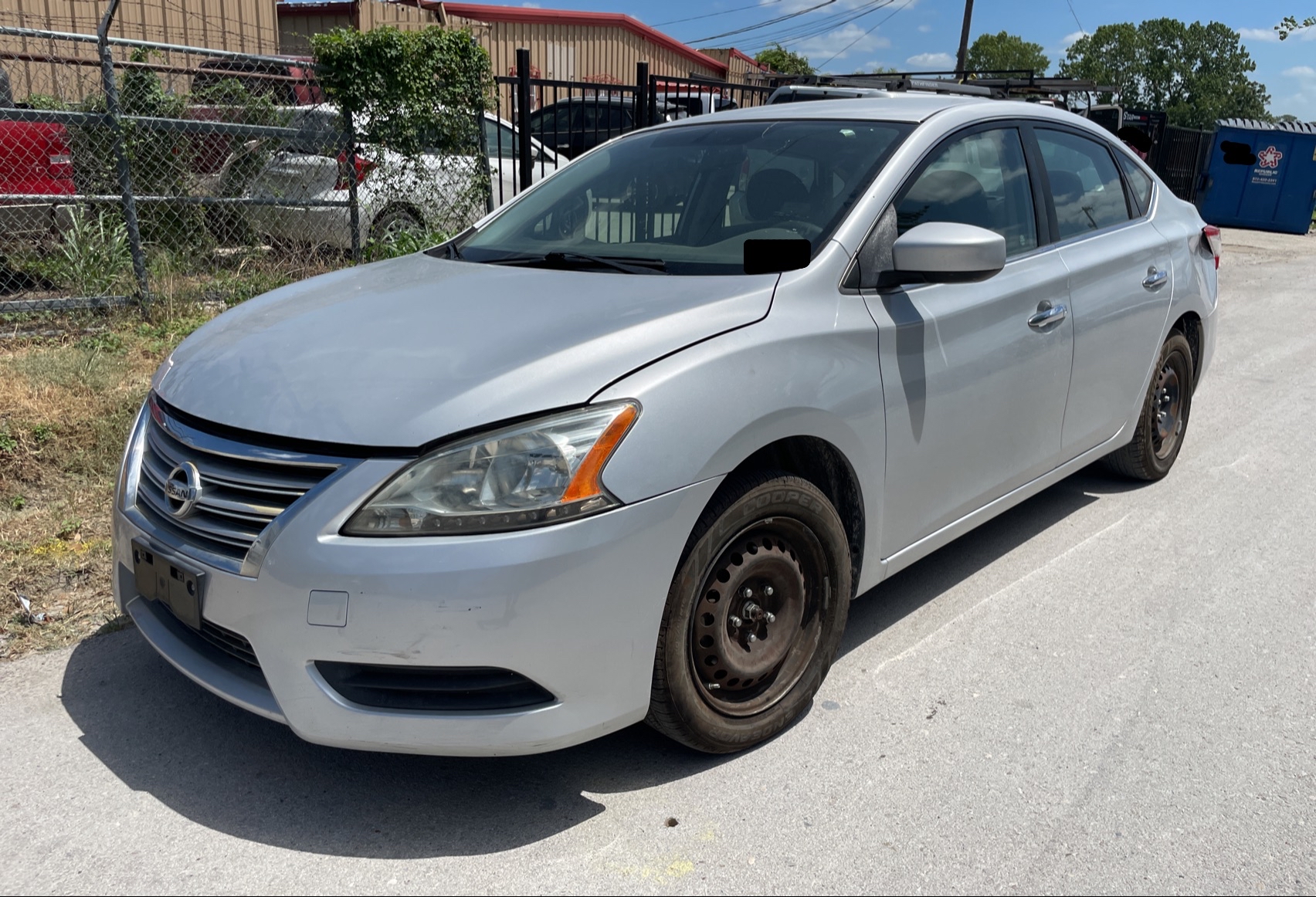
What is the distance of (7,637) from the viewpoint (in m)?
3.53

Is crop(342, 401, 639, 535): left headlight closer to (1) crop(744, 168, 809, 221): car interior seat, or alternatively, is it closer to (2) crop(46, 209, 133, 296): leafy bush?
(1) crop(744, 168, 809, 221): car interior seat

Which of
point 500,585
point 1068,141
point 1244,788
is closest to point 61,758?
point 500,585

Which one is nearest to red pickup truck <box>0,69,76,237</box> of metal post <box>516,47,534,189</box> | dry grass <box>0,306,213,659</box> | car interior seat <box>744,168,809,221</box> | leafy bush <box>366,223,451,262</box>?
dry grass <box>0,306,213,659</box>

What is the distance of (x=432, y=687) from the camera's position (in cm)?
246

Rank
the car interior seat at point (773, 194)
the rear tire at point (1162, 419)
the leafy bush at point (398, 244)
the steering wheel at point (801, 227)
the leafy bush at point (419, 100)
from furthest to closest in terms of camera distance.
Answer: the leafy bush at point (398, 244) < the leafy bush at point (419, 100) < the rear tire at point (1162, 419) < the car interior seat at point (773, 194) < the steering wheel at point (801, 227)

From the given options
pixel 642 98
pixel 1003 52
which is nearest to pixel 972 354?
pixel 642 98

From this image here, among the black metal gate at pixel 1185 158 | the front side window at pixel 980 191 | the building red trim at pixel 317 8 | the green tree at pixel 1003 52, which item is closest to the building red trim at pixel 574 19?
the building red trim at pixel 317 8

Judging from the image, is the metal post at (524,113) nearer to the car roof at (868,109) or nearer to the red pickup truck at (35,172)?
the red pickup truck at (35,172)

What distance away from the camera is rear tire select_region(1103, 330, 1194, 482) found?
4969 mm

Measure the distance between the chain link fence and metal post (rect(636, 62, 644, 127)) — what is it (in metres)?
2.09

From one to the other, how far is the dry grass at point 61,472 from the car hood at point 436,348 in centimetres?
110

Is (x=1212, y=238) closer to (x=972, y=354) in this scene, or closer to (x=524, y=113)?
(x=972, y=354)

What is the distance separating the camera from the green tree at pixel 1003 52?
99369mm

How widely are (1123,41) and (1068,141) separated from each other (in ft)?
358
